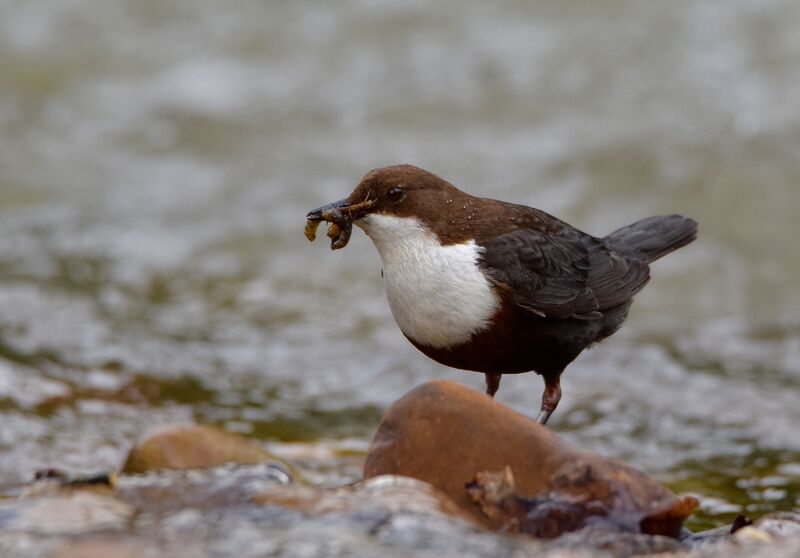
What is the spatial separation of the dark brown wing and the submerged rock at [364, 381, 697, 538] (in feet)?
2.50

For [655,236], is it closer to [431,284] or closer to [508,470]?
[431,284]

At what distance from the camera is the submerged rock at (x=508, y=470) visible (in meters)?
3.02

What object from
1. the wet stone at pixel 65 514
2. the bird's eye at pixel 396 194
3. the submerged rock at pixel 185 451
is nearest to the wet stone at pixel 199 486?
the wet stone at pixel 65 514

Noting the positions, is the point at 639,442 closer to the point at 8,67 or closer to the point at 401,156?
the point at 401,156

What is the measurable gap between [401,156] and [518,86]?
147 cm

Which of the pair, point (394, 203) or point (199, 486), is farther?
point (394, 203)

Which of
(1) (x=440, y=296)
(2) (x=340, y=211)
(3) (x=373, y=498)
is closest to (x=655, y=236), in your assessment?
A: (1) (x=440, y=296)

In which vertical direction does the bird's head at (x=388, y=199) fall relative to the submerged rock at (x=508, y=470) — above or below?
above

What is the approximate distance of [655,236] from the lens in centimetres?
511

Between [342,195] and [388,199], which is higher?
[342,195]

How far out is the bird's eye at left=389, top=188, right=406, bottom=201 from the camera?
3.88m

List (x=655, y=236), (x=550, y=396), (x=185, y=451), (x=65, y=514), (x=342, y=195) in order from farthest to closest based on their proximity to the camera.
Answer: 1. (x=342, y=195)
2. (x=655, y=236)
3. (x=550, y=396)
4. (x=185, y=451)
5. (x=65, y=514)

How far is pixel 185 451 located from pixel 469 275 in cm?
103

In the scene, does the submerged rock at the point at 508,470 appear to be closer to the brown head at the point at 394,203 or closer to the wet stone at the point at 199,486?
the wet stone at the point at 199,486
